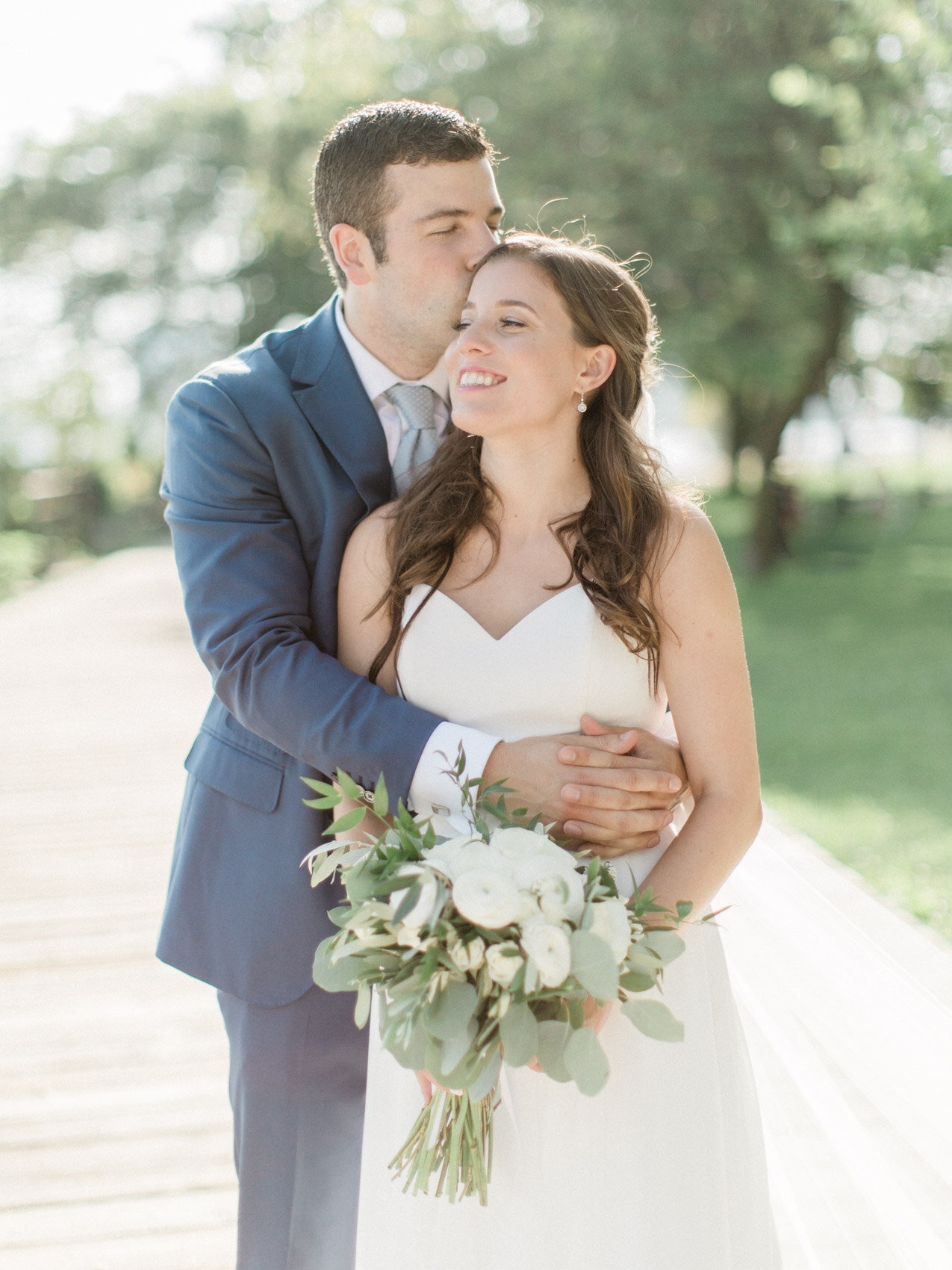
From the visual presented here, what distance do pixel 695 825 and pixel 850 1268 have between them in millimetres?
1374

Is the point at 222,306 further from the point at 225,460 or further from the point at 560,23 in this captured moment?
the point at 225,460

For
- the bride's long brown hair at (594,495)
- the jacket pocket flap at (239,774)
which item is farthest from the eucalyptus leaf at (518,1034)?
the jacket pocket flap at (239,774)

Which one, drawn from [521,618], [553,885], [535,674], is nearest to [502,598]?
[521,618]

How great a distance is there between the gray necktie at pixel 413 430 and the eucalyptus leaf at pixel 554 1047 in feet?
4.05

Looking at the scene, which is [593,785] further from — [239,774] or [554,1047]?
[239,774]

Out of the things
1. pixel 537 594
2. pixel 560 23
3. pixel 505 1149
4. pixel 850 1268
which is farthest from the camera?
pixel 560 23

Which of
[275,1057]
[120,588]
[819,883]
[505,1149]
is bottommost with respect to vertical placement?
[120,588]

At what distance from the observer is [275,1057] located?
2.41 m

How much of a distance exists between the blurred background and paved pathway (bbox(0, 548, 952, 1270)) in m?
1.28

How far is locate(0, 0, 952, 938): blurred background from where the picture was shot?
8922 millimetres

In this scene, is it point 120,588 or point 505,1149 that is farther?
point 120,588

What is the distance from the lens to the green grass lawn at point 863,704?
6.45m

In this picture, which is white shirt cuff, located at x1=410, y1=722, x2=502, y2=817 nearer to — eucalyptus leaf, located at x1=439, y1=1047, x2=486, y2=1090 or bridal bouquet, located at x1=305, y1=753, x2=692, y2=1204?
bridal bouquet, located at x1=305, y1=753, x2=692, y2=1204

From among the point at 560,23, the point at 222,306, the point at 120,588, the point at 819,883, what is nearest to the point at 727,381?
the point at 560,23
